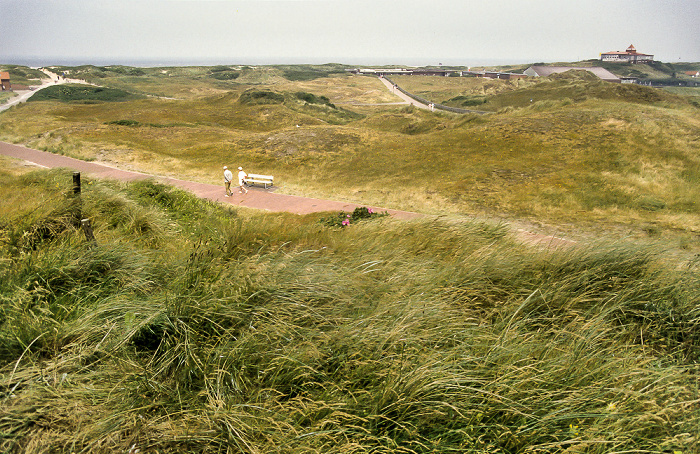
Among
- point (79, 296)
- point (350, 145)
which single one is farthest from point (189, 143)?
point (79, 296)

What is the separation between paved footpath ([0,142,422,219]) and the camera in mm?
14242

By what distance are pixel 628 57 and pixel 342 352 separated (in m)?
209

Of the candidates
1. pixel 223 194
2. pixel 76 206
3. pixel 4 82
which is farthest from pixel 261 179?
pixel 4 82

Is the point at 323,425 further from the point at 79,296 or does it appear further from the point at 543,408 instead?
the point at 79,296

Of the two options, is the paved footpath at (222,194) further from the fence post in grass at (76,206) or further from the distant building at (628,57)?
the distant building at (628,57)

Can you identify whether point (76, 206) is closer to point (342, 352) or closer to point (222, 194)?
point (342, 352)

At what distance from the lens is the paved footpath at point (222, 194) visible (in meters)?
14.2

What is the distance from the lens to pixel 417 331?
9.07ft

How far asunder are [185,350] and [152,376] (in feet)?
0.75

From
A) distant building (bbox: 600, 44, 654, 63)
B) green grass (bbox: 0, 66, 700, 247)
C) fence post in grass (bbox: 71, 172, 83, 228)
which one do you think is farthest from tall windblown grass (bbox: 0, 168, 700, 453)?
distant building (bbox: 600, 44, 654, 63)

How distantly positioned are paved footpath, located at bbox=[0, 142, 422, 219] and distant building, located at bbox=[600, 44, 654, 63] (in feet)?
639

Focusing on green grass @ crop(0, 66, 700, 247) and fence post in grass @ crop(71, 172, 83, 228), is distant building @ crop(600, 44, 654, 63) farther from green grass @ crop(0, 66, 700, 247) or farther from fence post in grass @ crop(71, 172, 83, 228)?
fence post in grass @ crop(71, 172, 83, 228)

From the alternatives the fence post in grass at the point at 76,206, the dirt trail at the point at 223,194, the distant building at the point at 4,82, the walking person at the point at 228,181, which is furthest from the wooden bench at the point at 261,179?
the distant building at the point at 4,82

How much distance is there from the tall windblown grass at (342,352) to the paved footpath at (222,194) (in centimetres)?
772
